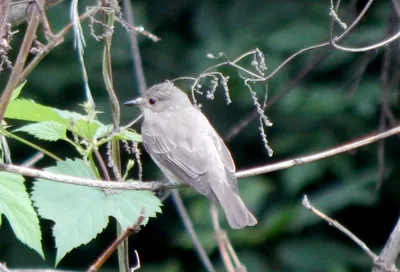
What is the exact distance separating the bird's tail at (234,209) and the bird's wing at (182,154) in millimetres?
59

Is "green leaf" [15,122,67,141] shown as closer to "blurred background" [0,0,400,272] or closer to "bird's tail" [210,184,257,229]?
"bird's tail" [210,184,257,229]

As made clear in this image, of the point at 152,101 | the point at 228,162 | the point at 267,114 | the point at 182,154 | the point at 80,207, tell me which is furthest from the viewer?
the point at 267,114

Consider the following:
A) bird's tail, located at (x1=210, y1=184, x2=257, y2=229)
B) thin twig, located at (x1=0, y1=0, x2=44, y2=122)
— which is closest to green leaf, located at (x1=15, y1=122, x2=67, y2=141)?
thin twig, located at (x1=0, y1=0, x2=44, y2=122)

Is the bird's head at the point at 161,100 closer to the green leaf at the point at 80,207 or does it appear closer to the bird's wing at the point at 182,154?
the bird's wing at the point at 182,154

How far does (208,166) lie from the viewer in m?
A: 3.89

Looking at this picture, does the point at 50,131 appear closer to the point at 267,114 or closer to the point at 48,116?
the point at 48,116

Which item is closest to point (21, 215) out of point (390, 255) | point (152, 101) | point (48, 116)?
point (48, 116)

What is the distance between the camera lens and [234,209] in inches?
140

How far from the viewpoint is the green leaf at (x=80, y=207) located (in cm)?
237

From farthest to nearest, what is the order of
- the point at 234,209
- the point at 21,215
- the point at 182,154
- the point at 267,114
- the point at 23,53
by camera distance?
1. the point at 267,114
2. the point at 182,154
3. the point at 234,209
4. the point at 21,215
5. the point at 23,53

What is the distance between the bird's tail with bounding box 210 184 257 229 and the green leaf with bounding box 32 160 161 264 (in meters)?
0.88

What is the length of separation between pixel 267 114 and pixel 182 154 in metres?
2.39

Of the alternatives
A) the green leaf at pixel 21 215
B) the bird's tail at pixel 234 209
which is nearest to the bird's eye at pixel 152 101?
the bird's tail at pixel 234 209

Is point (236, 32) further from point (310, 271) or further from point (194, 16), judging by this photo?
point (310, 271)
